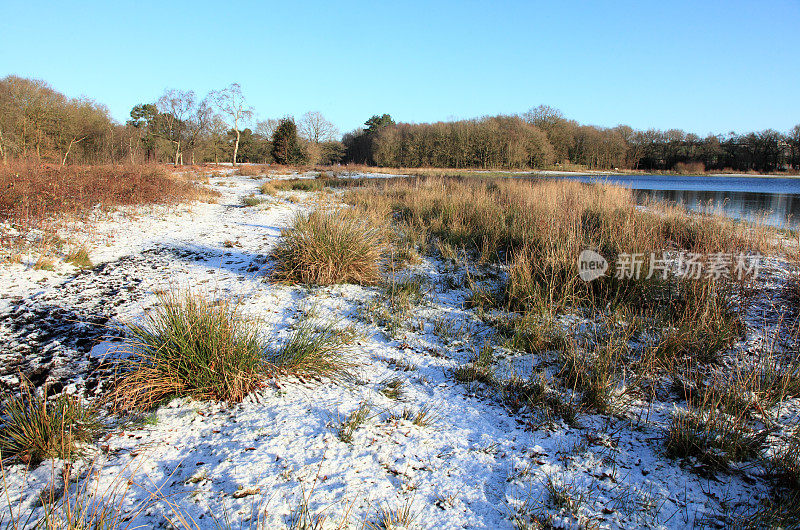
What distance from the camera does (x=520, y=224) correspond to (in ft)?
21.4

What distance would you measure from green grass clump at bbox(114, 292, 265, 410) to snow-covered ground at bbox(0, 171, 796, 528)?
0.36 feet

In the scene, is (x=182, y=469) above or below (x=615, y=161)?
below

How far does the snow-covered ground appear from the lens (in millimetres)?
1786

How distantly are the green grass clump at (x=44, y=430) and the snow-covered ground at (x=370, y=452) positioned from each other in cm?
8

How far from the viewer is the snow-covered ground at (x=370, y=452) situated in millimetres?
1786

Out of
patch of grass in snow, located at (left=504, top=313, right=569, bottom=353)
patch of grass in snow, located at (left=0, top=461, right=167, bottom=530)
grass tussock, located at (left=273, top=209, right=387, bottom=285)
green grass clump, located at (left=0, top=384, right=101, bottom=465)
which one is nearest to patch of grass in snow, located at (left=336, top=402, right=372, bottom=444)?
patch of grass in snow, located at (left=0, top=461, right=167, bottom=530)

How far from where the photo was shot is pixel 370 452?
2186 mm

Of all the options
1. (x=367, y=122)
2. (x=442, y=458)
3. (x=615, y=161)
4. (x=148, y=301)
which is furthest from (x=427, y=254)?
(x=367, y=122)

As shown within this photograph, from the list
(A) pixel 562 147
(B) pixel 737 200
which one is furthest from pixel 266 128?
(B) pixel 737 200

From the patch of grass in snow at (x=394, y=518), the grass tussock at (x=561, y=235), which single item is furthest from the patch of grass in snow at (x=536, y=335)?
the patch of grass in snow at (x=394, y=518)

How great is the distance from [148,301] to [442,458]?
3623 millimetres

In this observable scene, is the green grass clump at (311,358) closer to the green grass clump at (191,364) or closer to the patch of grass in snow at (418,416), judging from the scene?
the green grass clump at (191,364)

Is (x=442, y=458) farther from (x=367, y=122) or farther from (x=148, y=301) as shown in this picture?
(x=367, y=122)

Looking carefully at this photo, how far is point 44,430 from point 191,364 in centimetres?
80
